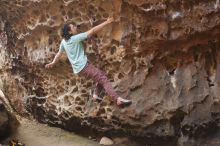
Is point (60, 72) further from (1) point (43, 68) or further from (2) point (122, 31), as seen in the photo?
(2) point (122, 31)

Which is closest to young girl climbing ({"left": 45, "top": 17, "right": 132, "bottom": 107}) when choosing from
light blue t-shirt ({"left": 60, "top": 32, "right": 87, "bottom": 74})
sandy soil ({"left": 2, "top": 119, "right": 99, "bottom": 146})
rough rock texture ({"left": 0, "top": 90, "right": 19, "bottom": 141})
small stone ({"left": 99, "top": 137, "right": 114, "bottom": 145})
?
light blue t-shirt ({"left": 60, "top": 32, "right": 87, "bottom": 74})

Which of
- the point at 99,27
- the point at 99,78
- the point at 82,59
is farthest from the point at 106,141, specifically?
the point at 99,27

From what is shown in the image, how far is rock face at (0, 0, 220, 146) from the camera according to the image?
148 inches

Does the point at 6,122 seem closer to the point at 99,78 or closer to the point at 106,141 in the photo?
the point at 106,141

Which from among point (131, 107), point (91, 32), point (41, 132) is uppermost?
point (91, 32)

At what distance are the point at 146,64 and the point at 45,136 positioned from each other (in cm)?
137

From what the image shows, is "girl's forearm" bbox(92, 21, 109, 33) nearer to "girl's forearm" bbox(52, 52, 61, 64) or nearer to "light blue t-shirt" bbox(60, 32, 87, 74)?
"light blue t-shirt" bbox(60, 32, 87, 74)

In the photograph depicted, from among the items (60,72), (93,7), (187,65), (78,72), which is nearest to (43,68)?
(60,72)

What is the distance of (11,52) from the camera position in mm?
4723

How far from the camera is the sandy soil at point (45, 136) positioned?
443 cm

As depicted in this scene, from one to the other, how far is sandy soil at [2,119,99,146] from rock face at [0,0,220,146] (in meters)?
0.14

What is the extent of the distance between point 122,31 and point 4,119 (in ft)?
5.33

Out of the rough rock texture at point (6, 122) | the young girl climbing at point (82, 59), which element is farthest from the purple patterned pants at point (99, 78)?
the rough rock texture at point (6, 122)

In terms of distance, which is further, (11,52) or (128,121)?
(11,52)
